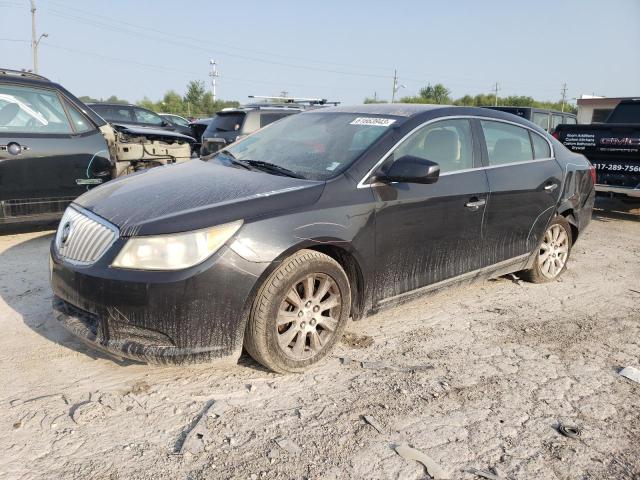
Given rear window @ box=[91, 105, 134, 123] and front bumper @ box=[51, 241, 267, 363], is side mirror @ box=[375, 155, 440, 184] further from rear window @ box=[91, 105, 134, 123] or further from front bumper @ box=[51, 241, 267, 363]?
rear window @ box=[91, 105, 134, 123]

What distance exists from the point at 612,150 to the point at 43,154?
776 centimetres

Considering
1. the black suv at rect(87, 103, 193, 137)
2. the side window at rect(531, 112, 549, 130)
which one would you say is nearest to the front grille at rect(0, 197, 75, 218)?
the black suv at rect(87, 103, 193, 137)

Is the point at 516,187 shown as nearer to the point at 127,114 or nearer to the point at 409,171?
the point at 409,171

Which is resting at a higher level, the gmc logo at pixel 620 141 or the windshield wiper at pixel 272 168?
the gmc logo at pixel 620 141

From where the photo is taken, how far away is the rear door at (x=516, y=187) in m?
4.22

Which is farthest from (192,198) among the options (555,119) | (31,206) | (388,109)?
(555,119)

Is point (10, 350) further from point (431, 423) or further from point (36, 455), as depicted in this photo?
point (431, 423)

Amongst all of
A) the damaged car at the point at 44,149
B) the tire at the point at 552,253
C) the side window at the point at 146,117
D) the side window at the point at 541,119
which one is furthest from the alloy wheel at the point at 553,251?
the side window at the point at 146,117

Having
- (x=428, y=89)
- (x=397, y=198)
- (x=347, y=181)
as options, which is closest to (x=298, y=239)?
A: (x=347, y=181)

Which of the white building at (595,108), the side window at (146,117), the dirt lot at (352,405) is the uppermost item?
the white building at (595,108)

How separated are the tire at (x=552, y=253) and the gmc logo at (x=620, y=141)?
346 centimetres

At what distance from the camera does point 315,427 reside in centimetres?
266

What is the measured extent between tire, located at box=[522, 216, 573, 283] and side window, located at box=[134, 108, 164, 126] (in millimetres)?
11808

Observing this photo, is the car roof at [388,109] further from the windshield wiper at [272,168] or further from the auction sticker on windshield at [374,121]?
the windshield wiper at [272,168]
